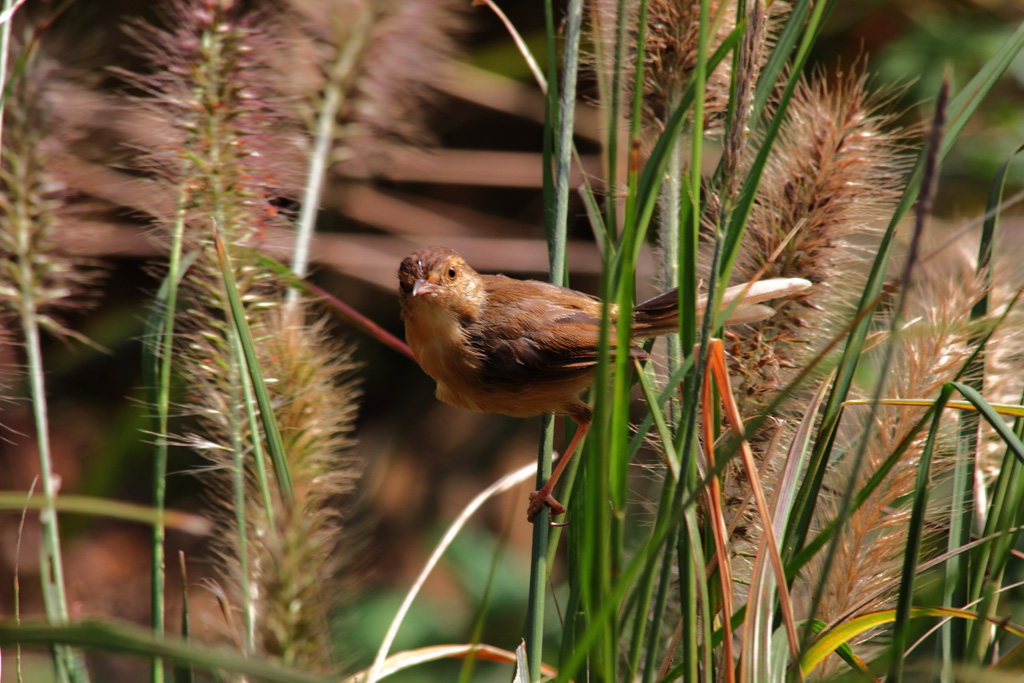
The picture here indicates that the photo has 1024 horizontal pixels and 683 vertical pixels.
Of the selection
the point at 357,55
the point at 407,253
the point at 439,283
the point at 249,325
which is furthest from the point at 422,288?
the point at 407,253

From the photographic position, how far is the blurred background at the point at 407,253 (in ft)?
12.3

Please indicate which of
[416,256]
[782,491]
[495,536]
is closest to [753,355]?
[782,491]

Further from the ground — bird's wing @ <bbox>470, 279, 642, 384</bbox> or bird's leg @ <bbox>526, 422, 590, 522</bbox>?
bird's wing @ <bbox>470, 279, 642, 384</bbox>

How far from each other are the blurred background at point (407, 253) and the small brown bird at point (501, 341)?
2.82 feet

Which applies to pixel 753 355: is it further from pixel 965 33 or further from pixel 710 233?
pixel 965 33

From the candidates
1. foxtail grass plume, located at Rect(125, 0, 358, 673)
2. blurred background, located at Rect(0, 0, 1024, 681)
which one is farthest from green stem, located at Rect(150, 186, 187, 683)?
blurred background, located at Rect(0, 0, 1024, 681)

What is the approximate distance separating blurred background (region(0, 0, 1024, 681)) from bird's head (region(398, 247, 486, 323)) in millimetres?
801

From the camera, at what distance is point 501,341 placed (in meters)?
2.36

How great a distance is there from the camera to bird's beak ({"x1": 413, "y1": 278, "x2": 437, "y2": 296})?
2.28 m

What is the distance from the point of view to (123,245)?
4.10m

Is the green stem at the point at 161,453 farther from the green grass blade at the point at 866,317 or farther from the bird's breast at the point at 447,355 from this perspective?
the green grass blade at the point at 866,317

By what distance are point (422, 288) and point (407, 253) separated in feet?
6.06

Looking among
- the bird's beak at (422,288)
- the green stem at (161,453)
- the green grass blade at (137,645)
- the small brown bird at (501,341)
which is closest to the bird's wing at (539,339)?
the small brown bird at (501,341)

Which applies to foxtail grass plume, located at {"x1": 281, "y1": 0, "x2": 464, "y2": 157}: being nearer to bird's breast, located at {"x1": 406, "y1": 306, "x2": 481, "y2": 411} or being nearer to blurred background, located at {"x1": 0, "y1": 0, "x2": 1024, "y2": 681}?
blurred background, located at {"x1": 0, "y1": 0, "x2": 1024, "y2": 681}
